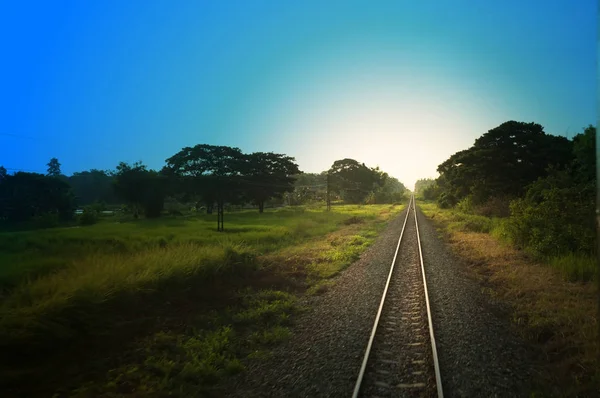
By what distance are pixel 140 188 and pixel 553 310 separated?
21706 millimetres

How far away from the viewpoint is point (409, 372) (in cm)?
486

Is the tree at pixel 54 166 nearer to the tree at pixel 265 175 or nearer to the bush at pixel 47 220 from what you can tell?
the bush at pixel 47 220

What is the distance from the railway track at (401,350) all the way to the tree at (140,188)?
17.6 meters

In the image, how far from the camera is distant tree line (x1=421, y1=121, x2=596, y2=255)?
37.8 ft

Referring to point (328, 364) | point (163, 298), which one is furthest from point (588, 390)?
point (163, 298)

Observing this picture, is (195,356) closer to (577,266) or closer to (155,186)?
(577,266)

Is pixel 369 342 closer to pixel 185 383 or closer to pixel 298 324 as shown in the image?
pixel 298 324

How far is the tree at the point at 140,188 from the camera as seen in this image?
67.0ft

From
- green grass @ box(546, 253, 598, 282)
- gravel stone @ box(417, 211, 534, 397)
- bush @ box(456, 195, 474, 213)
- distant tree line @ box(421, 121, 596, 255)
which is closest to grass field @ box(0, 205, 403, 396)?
gravel stone @ box(417, 211, 534, 397)

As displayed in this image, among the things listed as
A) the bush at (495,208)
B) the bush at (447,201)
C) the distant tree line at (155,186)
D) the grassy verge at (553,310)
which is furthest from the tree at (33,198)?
the bush at (447,201)

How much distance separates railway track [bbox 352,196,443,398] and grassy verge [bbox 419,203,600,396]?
57.0 inches

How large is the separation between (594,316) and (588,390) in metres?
2.77

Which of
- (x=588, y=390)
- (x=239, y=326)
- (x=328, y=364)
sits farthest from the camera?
(x=239, y=326)

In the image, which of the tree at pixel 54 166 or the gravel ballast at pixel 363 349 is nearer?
the gravel ballast at pixel 363 349
